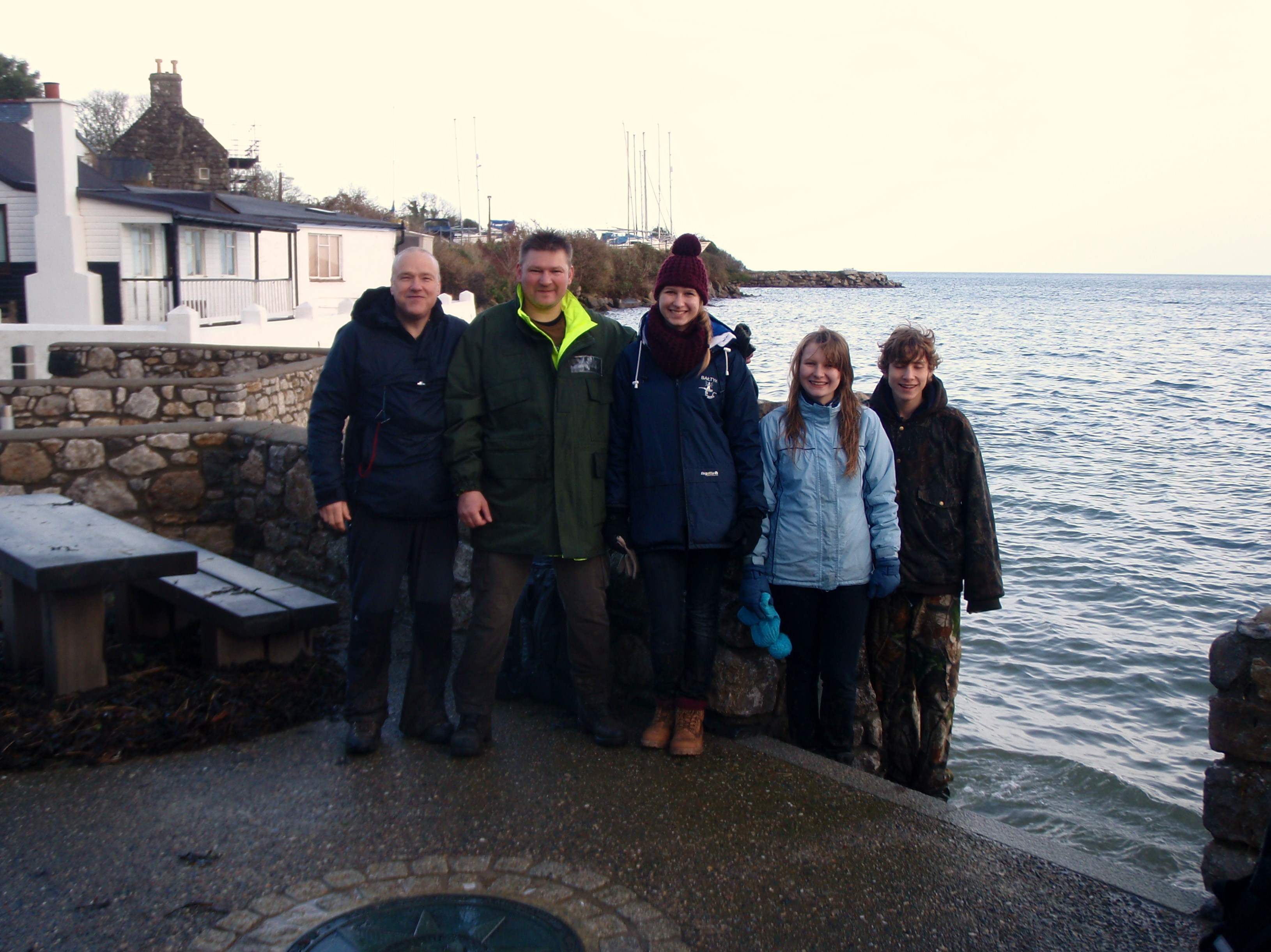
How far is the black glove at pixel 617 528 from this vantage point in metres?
3.95

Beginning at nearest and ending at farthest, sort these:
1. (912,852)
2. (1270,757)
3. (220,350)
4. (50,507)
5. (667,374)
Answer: (1270,757) < (912,852) < (667,374) < (50,507) < (220,350)

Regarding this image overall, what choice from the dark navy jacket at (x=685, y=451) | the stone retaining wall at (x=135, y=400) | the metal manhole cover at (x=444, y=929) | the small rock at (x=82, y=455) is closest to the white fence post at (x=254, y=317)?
the stone retaining wall at (x=135, y=400)

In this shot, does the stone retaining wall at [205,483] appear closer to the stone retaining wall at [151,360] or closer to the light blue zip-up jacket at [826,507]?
the light blue zip-up jacket at [826,507]

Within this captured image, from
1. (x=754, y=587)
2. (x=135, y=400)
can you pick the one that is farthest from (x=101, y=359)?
(x=754, y=587)

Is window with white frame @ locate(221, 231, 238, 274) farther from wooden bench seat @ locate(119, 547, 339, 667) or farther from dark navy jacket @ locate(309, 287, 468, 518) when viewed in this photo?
dark navy jacket @ locate(309, 287, 468, 518)

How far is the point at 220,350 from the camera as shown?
15.7m

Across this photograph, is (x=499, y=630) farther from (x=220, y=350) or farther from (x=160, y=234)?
(x=160, y=234)

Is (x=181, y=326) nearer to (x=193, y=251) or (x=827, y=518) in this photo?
(x=193, y=251)

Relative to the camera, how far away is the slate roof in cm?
2330

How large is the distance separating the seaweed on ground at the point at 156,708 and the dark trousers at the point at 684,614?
1.47 m

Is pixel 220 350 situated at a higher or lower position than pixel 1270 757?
higher

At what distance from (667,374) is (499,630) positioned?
118cm

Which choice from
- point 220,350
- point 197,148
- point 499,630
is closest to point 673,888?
point 499,630

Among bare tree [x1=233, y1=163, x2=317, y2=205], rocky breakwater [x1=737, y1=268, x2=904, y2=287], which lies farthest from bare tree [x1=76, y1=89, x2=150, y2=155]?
rocky breakwater [x1=737, y1=268, x2=904, y2=287]
